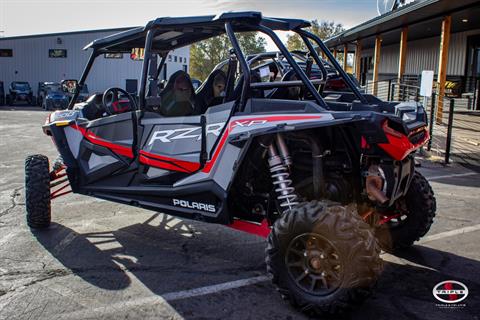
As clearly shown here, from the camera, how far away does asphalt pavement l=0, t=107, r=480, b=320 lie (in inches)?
140

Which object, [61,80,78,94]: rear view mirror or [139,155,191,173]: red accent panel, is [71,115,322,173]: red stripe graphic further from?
[61,80,78,94]: rear view mirror

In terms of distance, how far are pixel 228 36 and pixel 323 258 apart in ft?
6.52

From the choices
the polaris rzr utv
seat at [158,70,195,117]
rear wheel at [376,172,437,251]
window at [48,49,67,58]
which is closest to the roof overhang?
rear wheel at [376,172,437,251]

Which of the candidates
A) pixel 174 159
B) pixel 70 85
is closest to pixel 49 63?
pixel 70 85

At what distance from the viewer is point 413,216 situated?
464 cm

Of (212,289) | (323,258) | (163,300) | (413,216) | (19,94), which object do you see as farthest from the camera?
(19,94)

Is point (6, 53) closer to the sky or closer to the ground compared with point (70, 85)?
closer to the sky

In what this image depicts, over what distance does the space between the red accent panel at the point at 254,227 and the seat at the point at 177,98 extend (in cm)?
127

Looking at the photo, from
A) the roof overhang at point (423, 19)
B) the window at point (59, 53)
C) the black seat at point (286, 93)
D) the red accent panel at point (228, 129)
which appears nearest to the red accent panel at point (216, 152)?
the red accent panel at point (228, 129)

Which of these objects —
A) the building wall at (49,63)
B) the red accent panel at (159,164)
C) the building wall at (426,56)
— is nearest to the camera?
the red accent panel at (159,164)

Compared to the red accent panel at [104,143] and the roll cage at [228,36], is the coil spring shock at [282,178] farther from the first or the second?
the red accent panel at [104,143]

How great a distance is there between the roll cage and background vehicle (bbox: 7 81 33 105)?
31.6 m

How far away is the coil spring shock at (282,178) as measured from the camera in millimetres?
3748

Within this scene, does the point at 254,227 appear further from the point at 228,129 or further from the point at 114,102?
the point at 114,102
